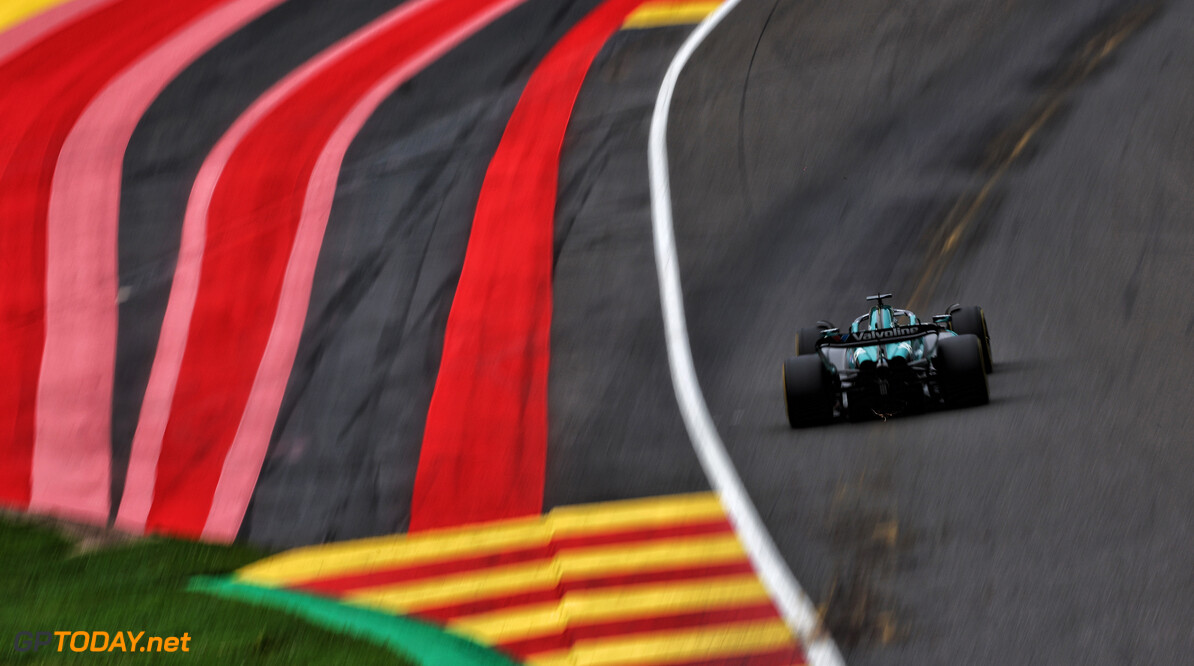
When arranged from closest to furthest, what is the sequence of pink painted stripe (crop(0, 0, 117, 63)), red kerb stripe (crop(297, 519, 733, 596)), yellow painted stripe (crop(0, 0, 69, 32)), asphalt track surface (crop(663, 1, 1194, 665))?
asphalt track surface (crop(663, 1, 1194, 665)), red kerb stripe (crop(297, 519, 733, 596)), pink painted stripe (crop(0, 0, 117, 63)), yellow painted stripe (crop(0, 0, 69, 32))

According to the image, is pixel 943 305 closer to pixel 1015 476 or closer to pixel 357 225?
pixel 1015 476

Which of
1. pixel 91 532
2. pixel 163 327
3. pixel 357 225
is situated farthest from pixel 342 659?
pixel 357 225

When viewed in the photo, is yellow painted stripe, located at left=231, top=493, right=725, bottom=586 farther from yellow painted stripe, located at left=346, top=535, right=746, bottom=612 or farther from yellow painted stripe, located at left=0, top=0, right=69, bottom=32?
yellow painted stripe, located at left=0, top=0, right=69, bottom=32

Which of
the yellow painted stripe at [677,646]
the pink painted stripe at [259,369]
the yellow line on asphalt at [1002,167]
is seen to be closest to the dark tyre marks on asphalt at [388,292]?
the pink painted stripe at [259,369]

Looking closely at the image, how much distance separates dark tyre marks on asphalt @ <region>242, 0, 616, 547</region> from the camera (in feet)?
38.8

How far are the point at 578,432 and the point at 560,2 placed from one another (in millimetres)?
15692

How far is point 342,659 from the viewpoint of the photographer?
739cm

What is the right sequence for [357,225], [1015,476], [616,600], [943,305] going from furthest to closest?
[357,225] < [943,305] < [1015,476] < [616,600]

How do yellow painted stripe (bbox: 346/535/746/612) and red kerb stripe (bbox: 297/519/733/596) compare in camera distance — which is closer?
yellow painted stripe (bbox: 346/535/746/612)

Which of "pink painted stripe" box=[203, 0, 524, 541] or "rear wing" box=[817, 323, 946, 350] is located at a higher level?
"rear wing" box=[817, 323, 946, 350]

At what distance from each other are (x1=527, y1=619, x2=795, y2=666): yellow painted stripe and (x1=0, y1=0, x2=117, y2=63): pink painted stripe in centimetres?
1964

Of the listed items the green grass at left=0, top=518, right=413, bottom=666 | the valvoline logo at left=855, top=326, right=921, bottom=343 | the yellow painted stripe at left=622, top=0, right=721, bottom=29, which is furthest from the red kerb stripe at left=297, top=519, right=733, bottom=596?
the yellow painted stripe at left=622, top=0, right=721, bottom=29

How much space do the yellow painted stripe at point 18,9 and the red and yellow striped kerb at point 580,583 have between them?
17489 mm

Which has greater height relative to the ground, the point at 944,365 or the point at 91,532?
the point at 944,365
